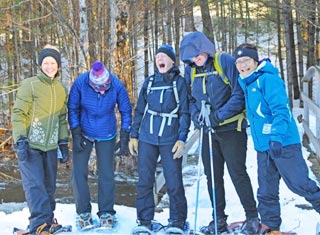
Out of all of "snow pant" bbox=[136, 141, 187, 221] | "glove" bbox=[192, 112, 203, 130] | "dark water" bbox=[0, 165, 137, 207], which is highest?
"glove" bbox=[192, 112, 203, 130]

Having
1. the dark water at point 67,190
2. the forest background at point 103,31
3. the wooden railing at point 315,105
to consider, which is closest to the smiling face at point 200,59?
the wooden railing at point 315,105

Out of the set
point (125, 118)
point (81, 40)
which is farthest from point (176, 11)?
point (125, 118)

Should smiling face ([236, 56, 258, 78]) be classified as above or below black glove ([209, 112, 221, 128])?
above

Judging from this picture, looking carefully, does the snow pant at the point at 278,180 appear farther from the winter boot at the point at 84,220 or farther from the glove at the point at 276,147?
the winter boot at the point at 84,220

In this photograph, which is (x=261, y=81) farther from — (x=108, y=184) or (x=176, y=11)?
(x=176, y=11)

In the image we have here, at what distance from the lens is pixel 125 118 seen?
5363 mm

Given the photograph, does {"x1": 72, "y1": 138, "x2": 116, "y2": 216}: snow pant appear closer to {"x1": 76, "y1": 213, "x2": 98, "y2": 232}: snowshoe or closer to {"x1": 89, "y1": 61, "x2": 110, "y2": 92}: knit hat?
{"x1": 76, "y1": 213, "x2": 98, "y2": 232}: snowshoe

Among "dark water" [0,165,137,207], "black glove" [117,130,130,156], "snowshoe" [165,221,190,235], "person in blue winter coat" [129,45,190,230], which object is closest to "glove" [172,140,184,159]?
"person in blue winter coat" [129,45,190,230]

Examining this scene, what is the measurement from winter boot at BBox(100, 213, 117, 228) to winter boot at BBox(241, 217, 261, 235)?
1378 millimetres

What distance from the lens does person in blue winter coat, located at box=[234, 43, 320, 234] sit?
4.38 m

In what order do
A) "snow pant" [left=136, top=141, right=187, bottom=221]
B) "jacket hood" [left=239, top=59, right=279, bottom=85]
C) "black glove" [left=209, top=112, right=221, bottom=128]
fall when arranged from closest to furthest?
1. "jacket hood" [left=239, top=59, right=279, bottom=85]
2. "black glove" [left=209, top=112, right=221, bottom=128]
3. "snow pant" [left=136, top=141, right=187, bottom=221]

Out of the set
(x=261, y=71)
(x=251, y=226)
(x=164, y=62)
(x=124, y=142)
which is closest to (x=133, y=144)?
(x=124, y=142)

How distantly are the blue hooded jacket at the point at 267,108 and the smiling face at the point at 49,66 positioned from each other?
6.26 ft

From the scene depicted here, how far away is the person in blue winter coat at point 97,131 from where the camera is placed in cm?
525
